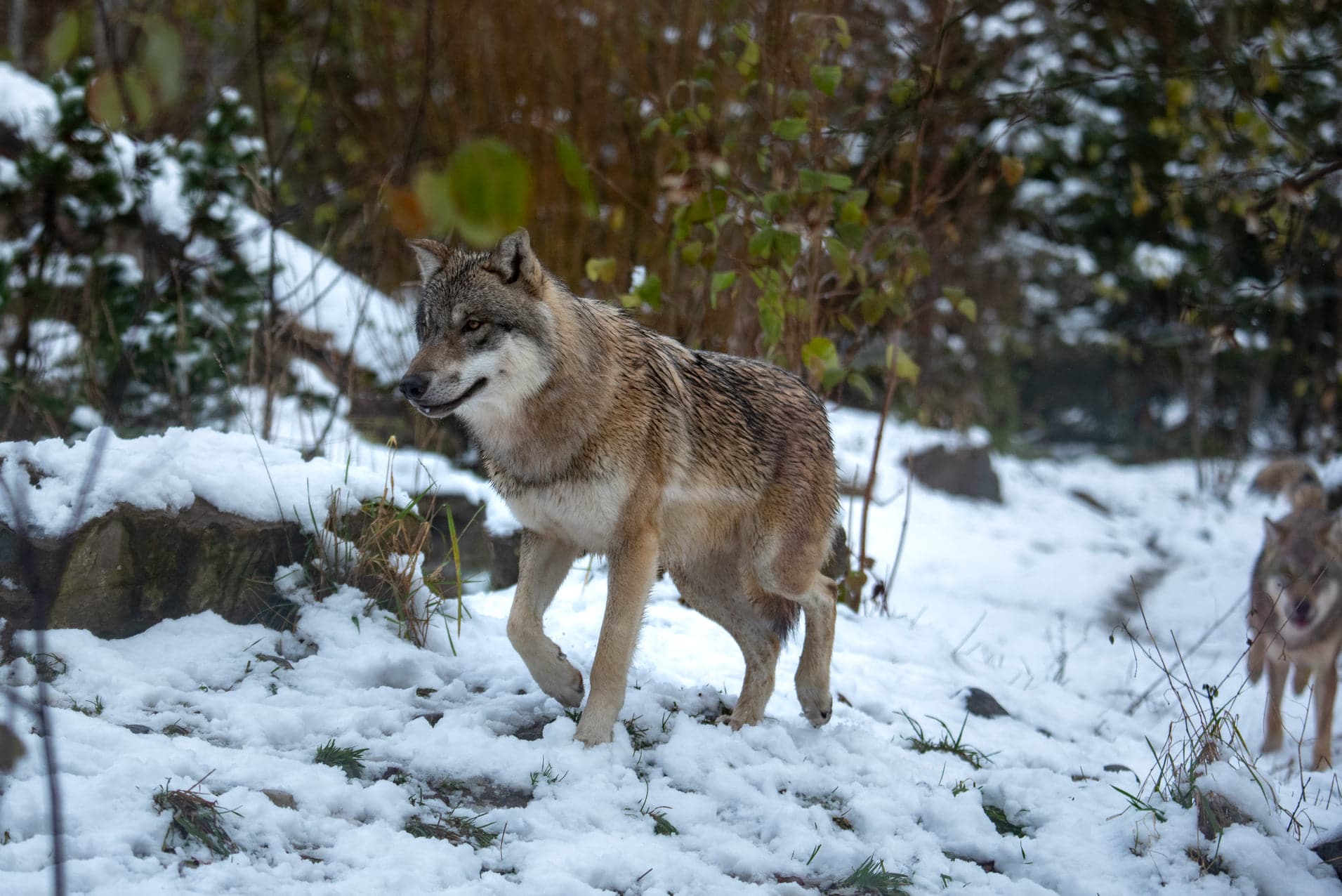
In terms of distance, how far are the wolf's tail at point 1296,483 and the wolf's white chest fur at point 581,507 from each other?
6.55 m

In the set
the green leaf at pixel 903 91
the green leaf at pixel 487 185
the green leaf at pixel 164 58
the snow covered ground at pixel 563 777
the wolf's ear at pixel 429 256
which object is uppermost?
the green leaf at pixel 903 91

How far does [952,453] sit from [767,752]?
8.33m

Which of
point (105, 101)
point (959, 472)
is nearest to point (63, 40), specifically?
point (105, 101)

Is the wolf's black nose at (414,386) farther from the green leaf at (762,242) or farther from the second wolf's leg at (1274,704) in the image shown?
the second wolf's leg at (1274,704)

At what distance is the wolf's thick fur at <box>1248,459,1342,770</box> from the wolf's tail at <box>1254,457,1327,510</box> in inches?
0.4

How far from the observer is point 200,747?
118 inches

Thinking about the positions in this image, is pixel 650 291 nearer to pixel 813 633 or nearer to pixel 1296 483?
pixel 813 633

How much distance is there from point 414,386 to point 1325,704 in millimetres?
6016

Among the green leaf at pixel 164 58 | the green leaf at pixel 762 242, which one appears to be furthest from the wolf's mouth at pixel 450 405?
the green leaf at pixel 164 58

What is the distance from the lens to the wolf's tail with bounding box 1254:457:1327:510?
813 cm

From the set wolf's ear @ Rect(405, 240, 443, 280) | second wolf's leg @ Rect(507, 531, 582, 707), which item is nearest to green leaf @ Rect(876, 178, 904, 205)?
wolf's ear @ Rect(405, 240, 443, 280)

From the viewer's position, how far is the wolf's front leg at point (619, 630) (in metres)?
3.63

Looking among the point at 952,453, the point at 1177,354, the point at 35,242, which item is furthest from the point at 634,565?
the point at 1177,354

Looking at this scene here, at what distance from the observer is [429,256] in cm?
394
